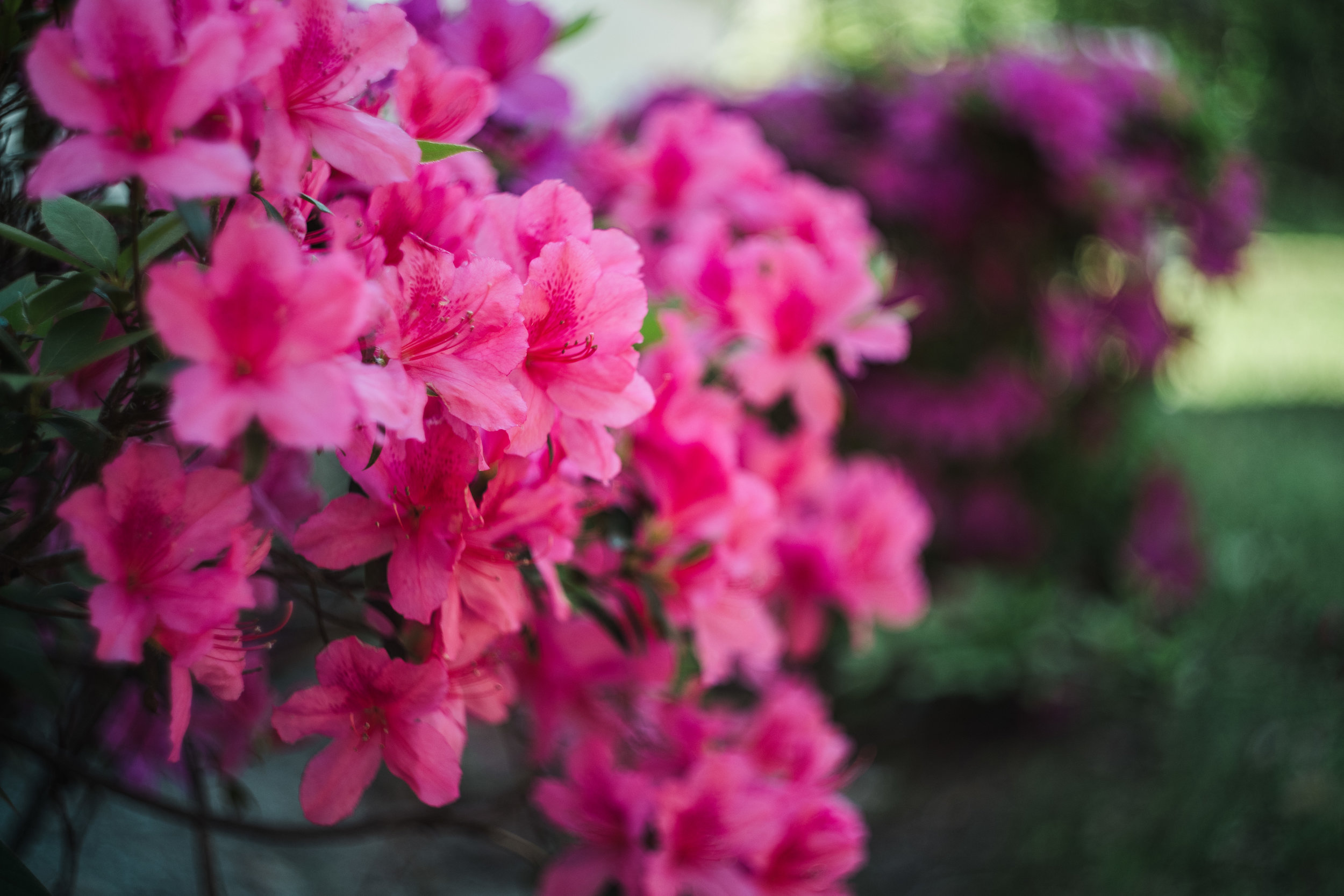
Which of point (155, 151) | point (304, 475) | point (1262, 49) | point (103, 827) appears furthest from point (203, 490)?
point (1262, 49)

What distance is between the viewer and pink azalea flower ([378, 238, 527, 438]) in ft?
1.84

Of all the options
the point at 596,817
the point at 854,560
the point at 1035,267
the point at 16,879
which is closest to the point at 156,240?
the point at 16,879

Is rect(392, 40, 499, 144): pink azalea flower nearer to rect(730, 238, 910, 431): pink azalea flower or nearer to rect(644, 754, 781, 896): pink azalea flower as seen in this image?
rect(730, 238, 910, 431): pink azalea flower

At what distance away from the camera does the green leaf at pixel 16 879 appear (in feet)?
1.87

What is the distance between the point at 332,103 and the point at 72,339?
0.67 feet

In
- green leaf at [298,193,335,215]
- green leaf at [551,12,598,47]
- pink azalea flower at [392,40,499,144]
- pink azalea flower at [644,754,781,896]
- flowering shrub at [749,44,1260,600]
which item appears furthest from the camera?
flowering shrub at [749,44,1260,600]

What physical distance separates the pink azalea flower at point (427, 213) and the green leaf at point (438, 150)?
0.06 ft

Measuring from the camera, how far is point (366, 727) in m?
0.63

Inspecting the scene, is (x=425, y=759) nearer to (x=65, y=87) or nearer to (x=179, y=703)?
(x=179, y=703)

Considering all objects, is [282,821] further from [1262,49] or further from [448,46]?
[1262,49]

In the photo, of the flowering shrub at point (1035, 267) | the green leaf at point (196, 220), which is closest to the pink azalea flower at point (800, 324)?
the green leaf at point (196, 220)

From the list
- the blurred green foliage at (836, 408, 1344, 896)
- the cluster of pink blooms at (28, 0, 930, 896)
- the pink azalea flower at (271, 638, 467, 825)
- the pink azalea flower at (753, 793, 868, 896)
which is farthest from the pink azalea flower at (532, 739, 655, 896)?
the blurred green foliage at (836, 408, 1344, 896)

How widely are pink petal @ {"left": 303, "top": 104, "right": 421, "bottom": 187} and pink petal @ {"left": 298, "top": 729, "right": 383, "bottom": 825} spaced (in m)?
0.36

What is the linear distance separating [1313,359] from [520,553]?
9.32 meters
